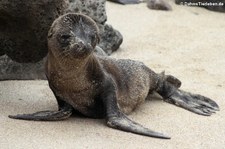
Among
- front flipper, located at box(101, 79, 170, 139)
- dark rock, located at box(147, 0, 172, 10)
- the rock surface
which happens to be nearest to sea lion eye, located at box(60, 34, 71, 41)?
front flipper, located at box(101, 79, 170, 139)

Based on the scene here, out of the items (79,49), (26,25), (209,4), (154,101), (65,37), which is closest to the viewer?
(79,49)

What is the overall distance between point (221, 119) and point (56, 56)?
1550 mm

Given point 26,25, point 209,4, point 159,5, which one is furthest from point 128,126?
point 209,4

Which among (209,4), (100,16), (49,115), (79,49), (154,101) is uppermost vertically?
(79,49)

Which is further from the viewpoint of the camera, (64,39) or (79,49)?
(64,39)

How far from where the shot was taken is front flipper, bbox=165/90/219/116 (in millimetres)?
4691

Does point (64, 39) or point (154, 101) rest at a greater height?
point (64, 39)

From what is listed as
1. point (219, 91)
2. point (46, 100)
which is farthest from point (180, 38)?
point (46, 100)

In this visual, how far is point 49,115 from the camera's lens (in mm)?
4113

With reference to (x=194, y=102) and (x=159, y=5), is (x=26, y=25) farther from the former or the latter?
(x=159, y=5)

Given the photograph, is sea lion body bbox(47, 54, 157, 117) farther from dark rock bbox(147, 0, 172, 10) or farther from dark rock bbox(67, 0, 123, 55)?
dark rock bbox(147, 0, 172, 10)

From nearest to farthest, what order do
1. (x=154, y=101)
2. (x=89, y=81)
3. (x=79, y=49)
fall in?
(x=79, y=49) < (x=89, y=81) < (x=154, y=101)

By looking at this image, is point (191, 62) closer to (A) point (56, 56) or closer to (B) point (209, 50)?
(B) point (209, 50)

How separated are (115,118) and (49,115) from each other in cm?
53
